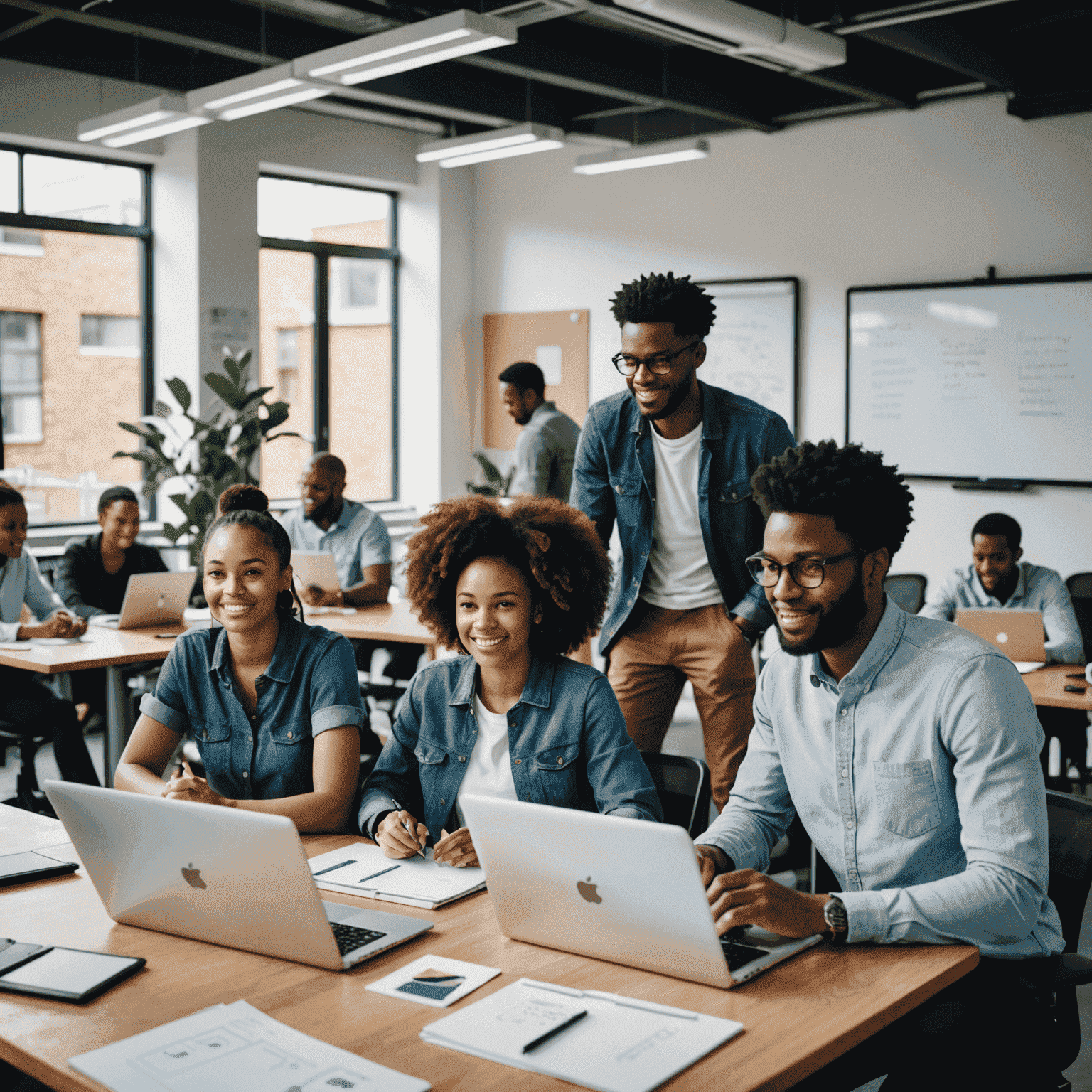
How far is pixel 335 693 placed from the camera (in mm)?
2322

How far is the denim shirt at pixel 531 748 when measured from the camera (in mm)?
2074

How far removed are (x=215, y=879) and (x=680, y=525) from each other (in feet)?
5.49

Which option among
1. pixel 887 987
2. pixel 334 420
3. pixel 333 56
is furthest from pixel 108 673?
pixel 334 420

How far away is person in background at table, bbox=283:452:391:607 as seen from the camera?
5.21 m

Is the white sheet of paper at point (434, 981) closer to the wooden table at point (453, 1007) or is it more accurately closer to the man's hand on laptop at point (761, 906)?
the wooden table at point (453, 1007)

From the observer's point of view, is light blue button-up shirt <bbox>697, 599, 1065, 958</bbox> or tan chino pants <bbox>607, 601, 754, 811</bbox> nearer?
light blue button-up shirt <bbox>697, 599, 1065, 958</bbox>

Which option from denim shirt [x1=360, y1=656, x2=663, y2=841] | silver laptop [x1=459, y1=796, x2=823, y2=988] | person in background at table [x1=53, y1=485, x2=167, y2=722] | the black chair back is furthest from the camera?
person in background at table [x1=53, y1=485, x2=167, y2=722]

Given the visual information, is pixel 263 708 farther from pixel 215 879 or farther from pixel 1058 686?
Answer: pixel 1058 686

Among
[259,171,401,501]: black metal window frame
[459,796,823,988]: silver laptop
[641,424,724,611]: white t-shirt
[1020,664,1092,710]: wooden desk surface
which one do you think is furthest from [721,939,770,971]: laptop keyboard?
[259,171,401,501]: black metal window frame

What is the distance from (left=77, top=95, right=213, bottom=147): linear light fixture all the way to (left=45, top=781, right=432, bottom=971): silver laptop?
14.4 ft

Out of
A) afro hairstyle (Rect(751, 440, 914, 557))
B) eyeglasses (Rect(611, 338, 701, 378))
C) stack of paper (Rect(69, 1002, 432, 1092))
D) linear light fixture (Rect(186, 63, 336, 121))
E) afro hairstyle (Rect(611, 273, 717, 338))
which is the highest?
linear light fixture (Rect(186, 63, 336, 121))

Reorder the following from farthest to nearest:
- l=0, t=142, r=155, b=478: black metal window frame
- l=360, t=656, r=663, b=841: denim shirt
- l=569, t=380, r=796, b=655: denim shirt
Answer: l=0, t=142, r=155, b=478: black metal window frame
l=569, t=380, r=796, b=655: denim shirt
l=360, t=656, r=663, b=841: denim shirt

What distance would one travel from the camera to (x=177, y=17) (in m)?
5.22

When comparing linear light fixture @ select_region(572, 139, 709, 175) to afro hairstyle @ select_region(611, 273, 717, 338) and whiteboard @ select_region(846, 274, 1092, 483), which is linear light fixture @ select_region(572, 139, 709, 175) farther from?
afro hairstyle @ select_region(611, 273, 717, 338)
